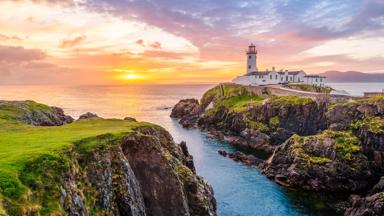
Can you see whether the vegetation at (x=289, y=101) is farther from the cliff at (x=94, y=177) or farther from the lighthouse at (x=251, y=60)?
the cliff at (x=94, y=177)

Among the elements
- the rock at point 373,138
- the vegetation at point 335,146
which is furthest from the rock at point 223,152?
the rock at point 373,138

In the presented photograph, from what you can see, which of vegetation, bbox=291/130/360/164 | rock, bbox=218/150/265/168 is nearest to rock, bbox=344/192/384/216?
vegetation, bbox=291/130/360/164

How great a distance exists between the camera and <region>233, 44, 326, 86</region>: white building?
490ft

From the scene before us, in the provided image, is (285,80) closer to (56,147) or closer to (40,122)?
(40,122)

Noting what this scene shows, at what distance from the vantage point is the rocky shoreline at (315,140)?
59.6 m

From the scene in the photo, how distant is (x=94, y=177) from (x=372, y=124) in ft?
211

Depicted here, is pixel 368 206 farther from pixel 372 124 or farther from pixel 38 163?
pixel 38 163

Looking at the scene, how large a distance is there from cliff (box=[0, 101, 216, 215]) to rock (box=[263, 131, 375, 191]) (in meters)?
27.2

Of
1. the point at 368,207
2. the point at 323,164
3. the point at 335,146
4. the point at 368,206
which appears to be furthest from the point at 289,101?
the point at 368,207

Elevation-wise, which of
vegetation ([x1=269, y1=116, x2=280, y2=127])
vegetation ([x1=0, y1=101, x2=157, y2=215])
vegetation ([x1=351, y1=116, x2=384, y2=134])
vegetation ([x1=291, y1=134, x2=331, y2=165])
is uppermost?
vegetation ([x1=0, y1=101, x2=157, y2=215])

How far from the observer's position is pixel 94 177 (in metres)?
29.3

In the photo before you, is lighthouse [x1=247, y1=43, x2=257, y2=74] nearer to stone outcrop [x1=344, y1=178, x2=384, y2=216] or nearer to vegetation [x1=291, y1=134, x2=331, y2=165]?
vegetation [x1=291, y1=134, x2=331, y2=165]

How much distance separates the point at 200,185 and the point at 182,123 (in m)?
89.5

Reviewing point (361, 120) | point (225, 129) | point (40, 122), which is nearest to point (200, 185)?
point (40, 122)
